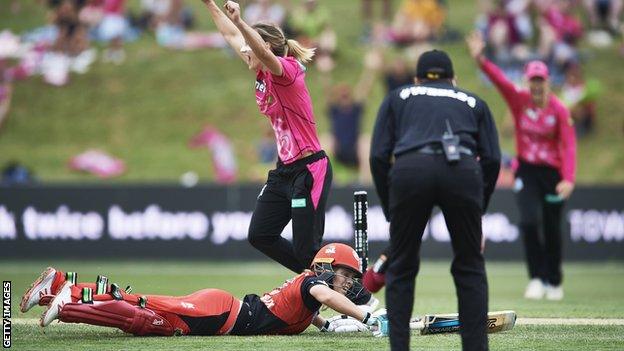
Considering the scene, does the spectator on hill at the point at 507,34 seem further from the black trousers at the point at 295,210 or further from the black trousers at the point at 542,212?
the black trousers at the point at 295,210

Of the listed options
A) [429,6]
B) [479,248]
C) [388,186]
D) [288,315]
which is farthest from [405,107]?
[429,6]

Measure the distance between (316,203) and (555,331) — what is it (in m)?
2.30

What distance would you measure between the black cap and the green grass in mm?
2147

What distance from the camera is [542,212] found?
1438 centimetres

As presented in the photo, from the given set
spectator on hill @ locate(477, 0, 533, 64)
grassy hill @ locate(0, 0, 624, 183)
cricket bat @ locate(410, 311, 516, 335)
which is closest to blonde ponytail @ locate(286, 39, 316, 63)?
cricket bat @ locate(410, 311, 516, 335)

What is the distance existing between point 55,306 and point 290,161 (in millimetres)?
2411

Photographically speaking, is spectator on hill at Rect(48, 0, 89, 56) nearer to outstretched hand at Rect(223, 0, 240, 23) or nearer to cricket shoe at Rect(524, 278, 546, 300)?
cricket shoe at Rect(524, 278, 546, 300)

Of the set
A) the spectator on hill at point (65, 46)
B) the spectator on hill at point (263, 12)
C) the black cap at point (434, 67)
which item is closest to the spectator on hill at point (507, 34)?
the spectator on hill at point (263, 12)

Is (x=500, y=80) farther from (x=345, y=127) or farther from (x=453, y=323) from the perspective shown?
(x=345, y=127)

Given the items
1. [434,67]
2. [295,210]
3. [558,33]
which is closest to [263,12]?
[558,33]

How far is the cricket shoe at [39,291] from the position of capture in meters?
8.82

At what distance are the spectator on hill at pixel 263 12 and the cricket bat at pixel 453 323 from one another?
1790cm

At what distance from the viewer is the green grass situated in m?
8.56

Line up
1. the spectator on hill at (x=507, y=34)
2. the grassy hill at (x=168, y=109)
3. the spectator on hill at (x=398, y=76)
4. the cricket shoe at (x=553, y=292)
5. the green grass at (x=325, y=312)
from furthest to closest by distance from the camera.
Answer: the spectator on hill at (x=507, y=34) < the grassy hill at (x=168, y=109) < the spectator on hill at (x=398, y=76) < the cricket shoe at (x=553, y=292) < the green grass at (x=325, y=312)
